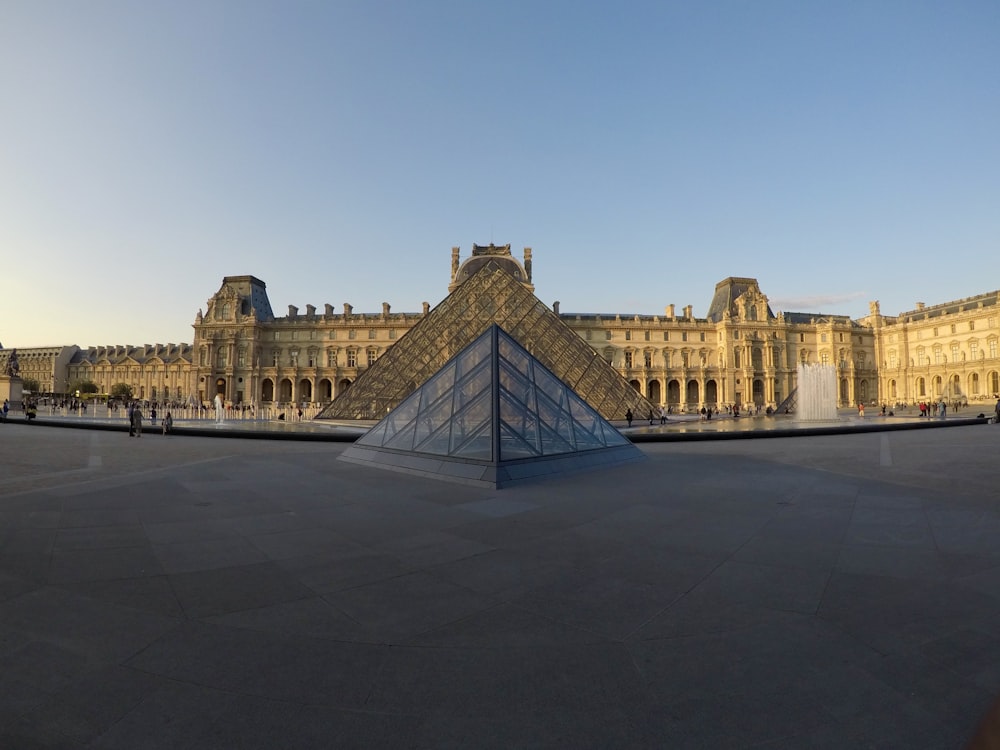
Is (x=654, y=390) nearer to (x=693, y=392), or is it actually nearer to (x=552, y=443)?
(x=693, y=392)

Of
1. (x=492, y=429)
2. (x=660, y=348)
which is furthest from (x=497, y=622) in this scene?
(x=660, y=348)

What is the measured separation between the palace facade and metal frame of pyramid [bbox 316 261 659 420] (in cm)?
3146

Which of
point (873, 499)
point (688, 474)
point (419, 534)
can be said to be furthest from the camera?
point (688, 474)

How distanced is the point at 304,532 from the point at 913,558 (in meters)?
4.74

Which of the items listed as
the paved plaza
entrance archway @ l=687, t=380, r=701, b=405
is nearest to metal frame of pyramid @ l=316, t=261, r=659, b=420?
the paved plaza

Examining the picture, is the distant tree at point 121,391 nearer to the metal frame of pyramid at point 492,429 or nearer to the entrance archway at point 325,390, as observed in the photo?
the entrance archway at point 325,390

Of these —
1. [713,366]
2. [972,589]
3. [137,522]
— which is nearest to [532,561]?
[972,589]

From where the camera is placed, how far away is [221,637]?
2.74m

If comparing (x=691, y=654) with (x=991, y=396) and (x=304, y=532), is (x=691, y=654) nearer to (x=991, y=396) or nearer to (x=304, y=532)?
(x=304, y=532)

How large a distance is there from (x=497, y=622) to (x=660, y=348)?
60927 mm

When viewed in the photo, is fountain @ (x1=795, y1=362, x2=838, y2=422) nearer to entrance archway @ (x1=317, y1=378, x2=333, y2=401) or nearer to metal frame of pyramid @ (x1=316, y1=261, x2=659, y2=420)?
metal frame of pyramid @ (x1=316, y1=261, x2=659, y2=420)

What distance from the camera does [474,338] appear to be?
2172 cm

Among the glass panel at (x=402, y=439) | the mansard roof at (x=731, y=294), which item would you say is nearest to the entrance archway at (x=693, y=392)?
the mansard roof at (x=731, y=294)

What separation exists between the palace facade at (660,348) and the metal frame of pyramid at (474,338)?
103 ft
